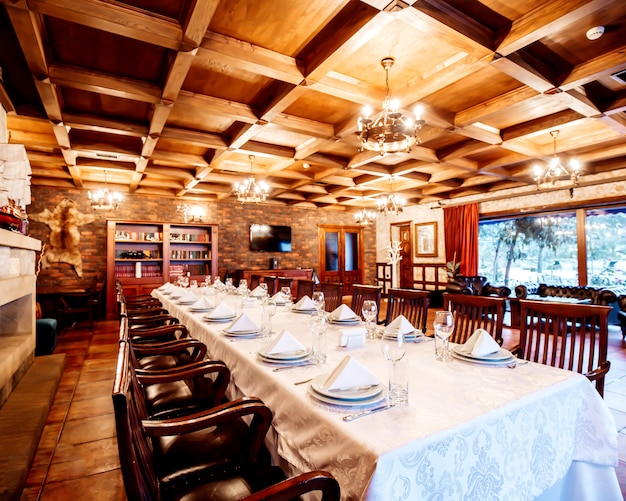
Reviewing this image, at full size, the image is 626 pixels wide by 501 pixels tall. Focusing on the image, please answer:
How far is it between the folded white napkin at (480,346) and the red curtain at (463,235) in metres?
7.01

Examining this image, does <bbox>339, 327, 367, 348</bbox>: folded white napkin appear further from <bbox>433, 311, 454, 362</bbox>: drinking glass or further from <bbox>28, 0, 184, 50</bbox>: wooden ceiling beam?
<bbox>28, 0, 184, 50</bbox>: wooden ceiling beam

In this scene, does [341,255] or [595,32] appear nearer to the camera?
[595,32]

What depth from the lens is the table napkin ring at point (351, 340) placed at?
1.82 m

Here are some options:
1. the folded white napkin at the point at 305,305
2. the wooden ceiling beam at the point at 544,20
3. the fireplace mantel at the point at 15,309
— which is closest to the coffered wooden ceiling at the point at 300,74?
the wooden ceiling beam at the point at 544,20

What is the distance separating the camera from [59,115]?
3520 mm

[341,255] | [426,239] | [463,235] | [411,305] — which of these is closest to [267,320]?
[411,305]

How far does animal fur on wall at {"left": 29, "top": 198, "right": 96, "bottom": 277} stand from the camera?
6.79 meters

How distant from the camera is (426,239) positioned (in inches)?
368

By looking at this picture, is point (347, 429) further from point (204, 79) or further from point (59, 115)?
point (59, 115)

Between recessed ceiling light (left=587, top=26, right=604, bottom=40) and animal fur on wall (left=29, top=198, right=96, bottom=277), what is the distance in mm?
8030

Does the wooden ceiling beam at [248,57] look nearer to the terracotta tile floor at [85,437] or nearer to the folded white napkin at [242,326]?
the folded white napkin at [242,326]

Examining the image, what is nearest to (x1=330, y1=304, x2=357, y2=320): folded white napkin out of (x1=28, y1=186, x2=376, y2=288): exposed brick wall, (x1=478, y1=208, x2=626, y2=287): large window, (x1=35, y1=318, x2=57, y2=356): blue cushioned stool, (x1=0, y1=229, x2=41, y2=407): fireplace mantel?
(x1=0, y1=229, x2=41, y2=407): fireplace mantel

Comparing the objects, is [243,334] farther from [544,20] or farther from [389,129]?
[544,20]

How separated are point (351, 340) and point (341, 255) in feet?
28.1
